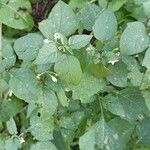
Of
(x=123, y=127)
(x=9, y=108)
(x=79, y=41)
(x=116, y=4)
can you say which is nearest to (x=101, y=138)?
(x=123, y=127)

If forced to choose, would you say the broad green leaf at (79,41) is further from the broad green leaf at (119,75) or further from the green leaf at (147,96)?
the green leaf at (147,96)

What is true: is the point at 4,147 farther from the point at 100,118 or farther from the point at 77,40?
the point at 77,40

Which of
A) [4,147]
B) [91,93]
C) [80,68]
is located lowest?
[4,147]

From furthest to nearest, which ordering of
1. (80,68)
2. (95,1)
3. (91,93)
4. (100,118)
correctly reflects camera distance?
(95,1), (100,118), (91,93), (80,68)

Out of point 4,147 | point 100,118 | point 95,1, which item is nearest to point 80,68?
point 100,118

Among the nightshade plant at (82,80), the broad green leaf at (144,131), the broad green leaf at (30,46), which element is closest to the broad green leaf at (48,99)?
the nightshade plant at (82,80)

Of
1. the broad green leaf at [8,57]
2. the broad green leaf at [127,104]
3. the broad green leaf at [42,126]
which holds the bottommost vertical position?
the broad green leaf at [42,126]
